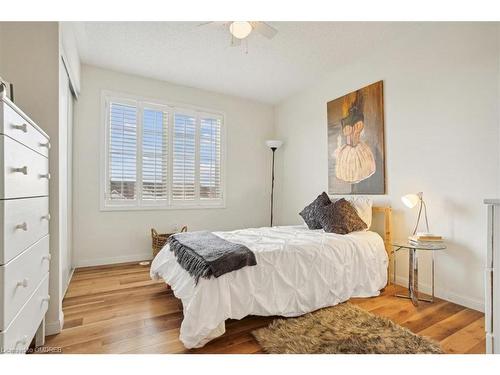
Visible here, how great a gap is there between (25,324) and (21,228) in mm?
515

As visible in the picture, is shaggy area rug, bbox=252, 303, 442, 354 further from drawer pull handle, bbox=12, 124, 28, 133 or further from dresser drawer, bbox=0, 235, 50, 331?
drawer pull handle, bbox=12, 124, 28, 133

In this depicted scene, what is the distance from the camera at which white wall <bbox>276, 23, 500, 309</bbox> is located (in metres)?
2.20

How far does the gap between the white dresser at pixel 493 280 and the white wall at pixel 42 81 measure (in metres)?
2.64

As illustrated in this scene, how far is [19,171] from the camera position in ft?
3.93

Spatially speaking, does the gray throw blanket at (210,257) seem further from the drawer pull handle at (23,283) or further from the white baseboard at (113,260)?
the white baseboard at (113,260)

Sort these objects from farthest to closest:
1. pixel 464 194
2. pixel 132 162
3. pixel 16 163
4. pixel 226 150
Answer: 1. pixel 226 150
2. pixel 132 162
3. pixel 464 194
4. pixel 16 163

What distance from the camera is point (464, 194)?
2.31 m

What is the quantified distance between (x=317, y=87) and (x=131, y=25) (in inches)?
104

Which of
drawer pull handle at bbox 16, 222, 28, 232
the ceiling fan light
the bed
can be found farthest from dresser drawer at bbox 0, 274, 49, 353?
the ceiling fan light

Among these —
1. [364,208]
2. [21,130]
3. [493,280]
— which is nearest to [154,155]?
[21,130]

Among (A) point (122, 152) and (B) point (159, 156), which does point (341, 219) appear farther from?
(A) point (122, 152)
